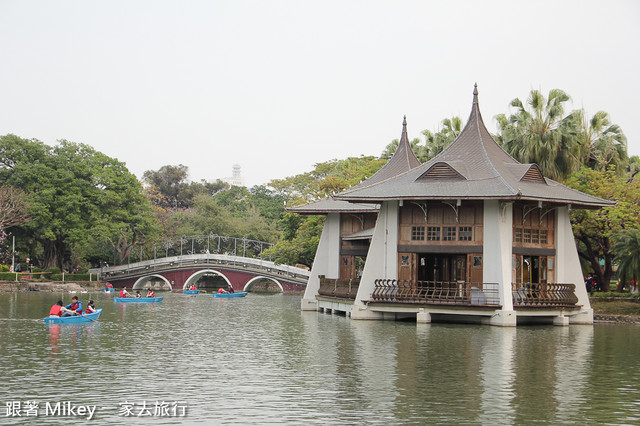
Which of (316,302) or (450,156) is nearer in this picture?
(450,156)

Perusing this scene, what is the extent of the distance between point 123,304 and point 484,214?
85.8 feet

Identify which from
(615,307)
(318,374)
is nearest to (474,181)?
(615,307)

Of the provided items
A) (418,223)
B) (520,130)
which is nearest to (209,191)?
(520,130)

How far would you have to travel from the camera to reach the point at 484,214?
33.1 metres

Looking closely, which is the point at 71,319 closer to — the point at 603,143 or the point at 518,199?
the point at 518,199

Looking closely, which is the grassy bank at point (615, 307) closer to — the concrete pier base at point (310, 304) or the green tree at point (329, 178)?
the concrete pier base at point (310, 304)

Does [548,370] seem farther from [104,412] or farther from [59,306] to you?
[59,306]

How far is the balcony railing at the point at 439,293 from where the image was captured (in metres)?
32.5

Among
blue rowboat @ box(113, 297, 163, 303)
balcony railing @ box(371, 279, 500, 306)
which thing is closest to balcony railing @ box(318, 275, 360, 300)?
balcony railing @ box(371, 279, 500, 306)

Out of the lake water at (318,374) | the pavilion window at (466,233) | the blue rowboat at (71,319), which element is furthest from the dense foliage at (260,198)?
the blue rowboat at (71,319)

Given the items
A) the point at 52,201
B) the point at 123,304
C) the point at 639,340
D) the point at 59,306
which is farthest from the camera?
the point at 52,201

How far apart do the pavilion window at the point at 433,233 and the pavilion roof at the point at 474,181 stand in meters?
1.86

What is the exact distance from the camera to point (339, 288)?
39469 mm

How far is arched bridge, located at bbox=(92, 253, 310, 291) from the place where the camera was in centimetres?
7006
